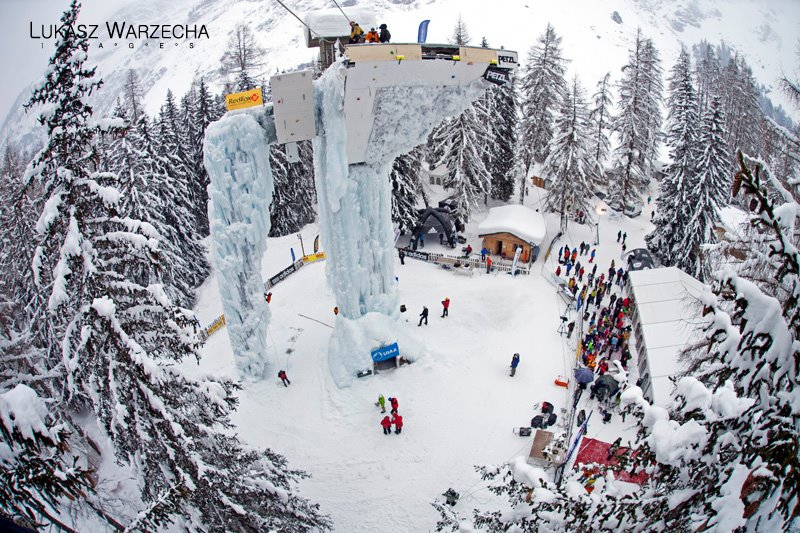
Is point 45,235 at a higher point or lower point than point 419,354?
higher

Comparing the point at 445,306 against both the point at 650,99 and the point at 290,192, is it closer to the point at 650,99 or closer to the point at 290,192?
the point at 290,192

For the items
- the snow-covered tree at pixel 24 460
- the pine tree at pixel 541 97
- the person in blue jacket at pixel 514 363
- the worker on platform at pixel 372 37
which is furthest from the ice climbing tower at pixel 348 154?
the pine tree at pixel 541 97

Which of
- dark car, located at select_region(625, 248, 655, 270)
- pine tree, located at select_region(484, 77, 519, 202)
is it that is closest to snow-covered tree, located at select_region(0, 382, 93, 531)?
Result: dark car, located at select_region(625, 248, 655, 270)

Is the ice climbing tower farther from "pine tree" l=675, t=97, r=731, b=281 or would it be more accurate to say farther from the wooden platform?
"pine tree" l=675, t=97, r=731, b=281

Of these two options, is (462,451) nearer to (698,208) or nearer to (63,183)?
(63,183)

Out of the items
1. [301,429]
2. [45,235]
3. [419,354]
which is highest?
[45,235]

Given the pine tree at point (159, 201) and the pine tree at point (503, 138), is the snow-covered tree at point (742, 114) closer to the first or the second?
the pine tree at point (503, 138)

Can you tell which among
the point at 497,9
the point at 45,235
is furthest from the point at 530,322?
the point at 497,9
